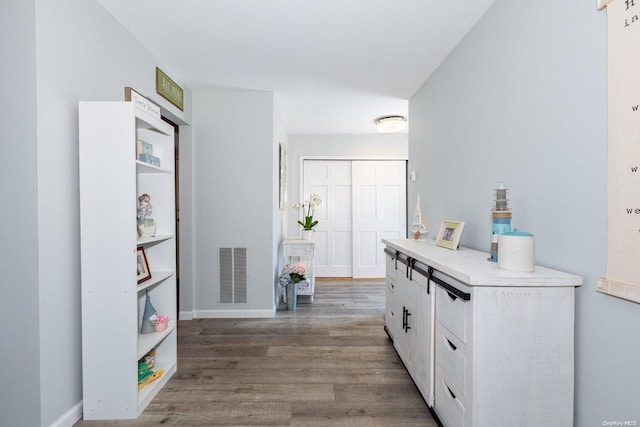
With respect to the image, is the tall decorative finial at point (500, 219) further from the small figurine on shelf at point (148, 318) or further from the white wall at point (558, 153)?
the small figurine on shelf at point (148, 318)

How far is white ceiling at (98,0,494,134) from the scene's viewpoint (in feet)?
6.30

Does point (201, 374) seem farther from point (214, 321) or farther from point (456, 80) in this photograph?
point (456, 80)

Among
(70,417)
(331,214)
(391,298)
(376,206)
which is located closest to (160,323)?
(70,417)

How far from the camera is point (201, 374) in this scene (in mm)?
2223

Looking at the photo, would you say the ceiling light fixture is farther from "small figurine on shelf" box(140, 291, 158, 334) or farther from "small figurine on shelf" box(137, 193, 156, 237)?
"small figurine on shelf" box(140, 291, 158, 334)

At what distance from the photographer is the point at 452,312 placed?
1.44 meters

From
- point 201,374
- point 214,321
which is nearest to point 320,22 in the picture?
point 201,374

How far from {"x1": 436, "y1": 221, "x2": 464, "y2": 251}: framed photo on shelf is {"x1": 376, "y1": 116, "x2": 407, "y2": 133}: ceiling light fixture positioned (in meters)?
2.26

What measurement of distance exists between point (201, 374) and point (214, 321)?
1.07 m

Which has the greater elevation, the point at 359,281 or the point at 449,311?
the point at 449,311

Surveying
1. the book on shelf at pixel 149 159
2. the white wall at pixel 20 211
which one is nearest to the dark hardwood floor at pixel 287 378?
the white wall at pixel 20 211

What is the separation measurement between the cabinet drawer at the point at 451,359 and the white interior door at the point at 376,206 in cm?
359

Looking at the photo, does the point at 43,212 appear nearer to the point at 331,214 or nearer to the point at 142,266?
the point at 142,266

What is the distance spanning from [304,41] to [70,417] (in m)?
2.74
